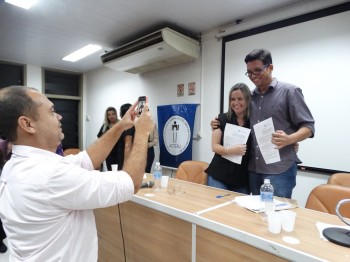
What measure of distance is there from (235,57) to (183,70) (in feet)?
2.92

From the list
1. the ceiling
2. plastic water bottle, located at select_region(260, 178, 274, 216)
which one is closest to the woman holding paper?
plastic water bottle, located at select_region(260, 178, 274, 216)

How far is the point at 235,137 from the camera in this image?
1713 millimetres

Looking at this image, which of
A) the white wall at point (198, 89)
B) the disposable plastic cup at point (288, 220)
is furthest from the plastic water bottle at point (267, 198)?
the white wall at point (198, 89)

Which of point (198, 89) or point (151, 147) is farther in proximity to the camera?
point (151, 147)

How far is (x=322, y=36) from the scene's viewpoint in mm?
2346

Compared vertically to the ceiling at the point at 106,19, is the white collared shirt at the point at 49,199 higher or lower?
lower

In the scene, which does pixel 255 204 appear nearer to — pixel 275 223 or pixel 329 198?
pixel 275 223

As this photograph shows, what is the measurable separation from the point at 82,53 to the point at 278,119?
390 cm

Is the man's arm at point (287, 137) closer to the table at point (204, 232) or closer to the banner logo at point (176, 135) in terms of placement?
the table at point (204, 232)

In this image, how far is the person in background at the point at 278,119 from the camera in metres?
1.50

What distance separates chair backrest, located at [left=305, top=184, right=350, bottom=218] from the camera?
1.42 metres

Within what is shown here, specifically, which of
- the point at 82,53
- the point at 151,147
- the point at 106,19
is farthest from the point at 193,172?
the point at 82,53

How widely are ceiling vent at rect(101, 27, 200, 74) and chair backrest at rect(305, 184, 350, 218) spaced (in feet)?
7.57

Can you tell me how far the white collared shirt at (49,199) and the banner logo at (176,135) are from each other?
8.71 feet
